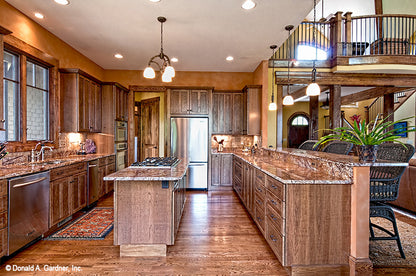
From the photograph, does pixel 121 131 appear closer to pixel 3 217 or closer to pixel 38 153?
pixel 38 153

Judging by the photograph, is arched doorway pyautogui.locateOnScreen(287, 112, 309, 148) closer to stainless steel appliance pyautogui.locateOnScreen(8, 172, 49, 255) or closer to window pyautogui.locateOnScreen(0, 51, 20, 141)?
stainless steel appliance pyautogui.locateOnScreen(8, 172, 49, 255)

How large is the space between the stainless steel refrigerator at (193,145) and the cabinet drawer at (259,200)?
2.34 meters

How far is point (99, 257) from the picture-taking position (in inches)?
90.5

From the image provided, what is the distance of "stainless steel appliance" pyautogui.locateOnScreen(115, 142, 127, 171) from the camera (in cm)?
490

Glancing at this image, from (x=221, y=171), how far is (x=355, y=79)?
4.04 m

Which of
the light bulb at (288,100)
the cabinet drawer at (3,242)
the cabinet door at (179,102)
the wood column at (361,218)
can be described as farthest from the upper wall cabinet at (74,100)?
the wood column at (361,218)

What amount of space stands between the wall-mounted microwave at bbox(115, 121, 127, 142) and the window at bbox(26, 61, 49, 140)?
144 cm

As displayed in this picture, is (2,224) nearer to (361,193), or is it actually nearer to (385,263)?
(361,193)

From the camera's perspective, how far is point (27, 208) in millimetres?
2371

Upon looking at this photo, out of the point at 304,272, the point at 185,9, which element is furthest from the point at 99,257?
the point at 185,9

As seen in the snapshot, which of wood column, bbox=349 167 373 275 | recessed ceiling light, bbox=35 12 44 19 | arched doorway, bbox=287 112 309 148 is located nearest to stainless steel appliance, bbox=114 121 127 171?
recessed ceiling light, bbox=35 12 44 19

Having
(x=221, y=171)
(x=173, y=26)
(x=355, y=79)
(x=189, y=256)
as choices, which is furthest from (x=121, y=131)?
(x=355, y=79)

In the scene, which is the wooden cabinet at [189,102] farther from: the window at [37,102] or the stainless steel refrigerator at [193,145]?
the window at [37,102]

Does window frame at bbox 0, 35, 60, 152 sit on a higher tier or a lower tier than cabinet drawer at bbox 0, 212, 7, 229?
higher
